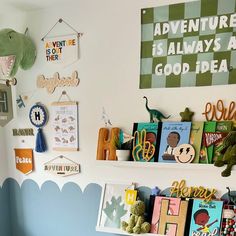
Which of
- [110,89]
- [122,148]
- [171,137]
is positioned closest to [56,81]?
[110,89]

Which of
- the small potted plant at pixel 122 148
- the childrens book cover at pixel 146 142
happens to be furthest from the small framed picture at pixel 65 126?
the childrens book cover at pixel 146 142

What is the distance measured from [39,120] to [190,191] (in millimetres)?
1025

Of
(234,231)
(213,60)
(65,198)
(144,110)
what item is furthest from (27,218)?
(213,60)


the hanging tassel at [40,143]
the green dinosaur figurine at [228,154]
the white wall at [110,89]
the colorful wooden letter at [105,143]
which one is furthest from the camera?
the hanging tassel at [40,143]

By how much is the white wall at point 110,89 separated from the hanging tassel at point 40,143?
0.03m

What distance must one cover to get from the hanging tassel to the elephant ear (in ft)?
1.39

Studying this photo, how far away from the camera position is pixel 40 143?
204cm

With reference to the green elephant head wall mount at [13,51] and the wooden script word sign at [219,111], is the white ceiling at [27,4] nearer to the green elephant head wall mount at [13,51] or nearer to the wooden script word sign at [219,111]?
the green elephant head wall mount at [13,51]

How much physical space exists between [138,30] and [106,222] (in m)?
1.09

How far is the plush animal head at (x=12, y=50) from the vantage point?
186 centimetres

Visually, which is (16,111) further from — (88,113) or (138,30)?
(138,30)

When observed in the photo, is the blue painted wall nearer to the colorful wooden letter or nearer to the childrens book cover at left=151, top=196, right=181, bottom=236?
the childrens book cover at left=151, top=196, right=181, bottom=236

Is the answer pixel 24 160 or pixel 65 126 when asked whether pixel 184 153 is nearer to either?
pixel 65 126

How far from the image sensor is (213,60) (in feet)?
5.19
